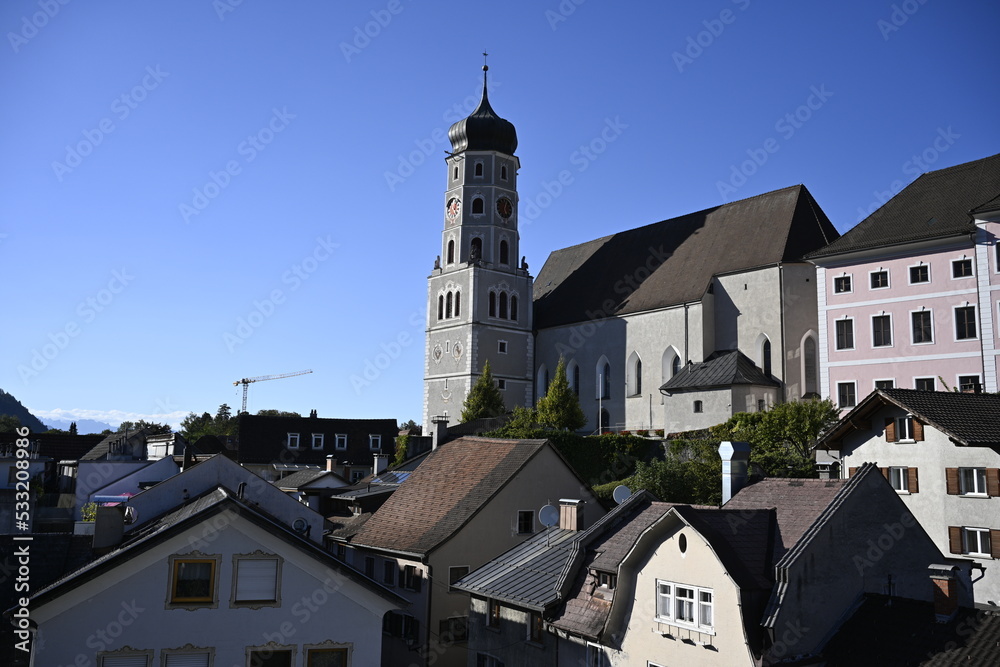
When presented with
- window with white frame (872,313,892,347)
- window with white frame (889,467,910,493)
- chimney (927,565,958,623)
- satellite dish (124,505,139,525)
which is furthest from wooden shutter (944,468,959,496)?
satellite dish (124,505,139,525)

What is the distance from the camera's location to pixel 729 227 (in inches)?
2215

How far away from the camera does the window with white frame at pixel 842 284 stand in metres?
42.4

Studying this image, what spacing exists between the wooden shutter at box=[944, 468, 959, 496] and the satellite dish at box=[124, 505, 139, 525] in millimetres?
20805

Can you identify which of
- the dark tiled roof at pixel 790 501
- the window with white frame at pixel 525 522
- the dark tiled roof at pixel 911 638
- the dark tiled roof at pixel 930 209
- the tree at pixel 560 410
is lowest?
the dark tiled roof at pixel 911 638

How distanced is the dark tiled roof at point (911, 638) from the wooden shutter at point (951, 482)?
32.0ft

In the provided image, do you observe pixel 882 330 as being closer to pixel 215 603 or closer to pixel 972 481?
pixel 972 481

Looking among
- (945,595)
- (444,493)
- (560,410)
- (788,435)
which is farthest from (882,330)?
(945,595)

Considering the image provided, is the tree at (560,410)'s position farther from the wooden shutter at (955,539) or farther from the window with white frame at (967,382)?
the wooden shutter at (955,539)

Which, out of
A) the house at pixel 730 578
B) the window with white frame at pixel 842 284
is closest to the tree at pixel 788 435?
the window with white frame at pixel 842 284

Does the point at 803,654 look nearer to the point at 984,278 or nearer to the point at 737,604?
the point at 737,604

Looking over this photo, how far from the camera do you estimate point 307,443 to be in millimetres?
61125

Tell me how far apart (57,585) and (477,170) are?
5618 centimetres

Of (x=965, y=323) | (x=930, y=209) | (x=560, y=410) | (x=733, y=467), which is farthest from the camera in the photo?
(x=560, y=410)

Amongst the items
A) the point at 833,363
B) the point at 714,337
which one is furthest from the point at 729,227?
the point at 833,363
